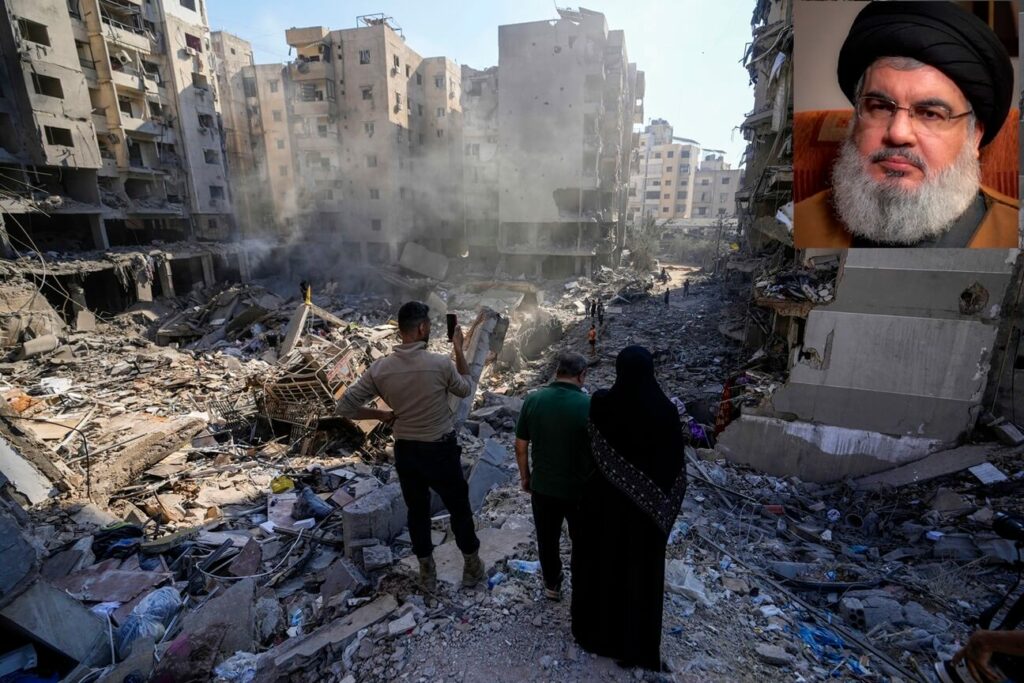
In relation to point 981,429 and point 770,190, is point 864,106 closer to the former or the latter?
point 981,429

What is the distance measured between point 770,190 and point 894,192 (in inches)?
339

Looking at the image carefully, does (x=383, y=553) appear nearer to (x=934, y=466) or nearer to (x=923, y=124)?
(x=923, y=124)

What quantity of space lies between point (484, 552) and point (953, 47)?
14.4ft

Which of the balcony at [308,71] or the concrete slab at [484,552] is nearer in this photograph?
the concrete slab at [484,552]

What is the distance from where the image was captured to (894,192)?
8.04 ft

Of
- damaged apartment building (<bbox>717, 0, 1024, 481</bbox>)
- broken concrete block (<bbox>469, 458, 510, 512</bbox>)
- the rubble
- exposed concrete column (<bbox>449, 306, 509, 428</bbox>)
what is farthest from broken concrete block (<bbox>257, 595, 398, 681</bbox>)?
damaged apartment building (<bbox>717, 0, 1024, 481</bbox>)

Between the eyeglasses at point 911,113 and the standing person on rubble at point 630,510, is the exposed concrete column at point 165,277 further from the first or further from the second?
the eyeglasses at point 911,113

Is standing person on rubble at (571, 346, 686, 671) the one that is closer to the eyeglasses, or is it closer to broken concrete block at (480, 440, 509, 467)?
the eyeglasses

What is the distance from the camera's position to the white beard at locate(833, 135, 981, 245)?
2.35m

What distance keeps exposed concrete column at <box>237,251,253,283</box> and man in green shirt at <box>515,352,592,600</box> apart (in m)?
32.3

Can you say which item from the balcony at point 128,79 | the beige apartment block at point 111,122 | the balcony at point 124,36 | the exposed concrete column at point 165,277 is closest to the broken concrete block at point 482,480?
the beige apartment block at point 111,122

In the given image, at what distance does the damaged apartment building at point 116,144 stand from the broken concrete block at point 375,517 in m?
19.8

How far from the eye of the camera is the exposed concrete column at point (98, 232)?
2261 centimetres

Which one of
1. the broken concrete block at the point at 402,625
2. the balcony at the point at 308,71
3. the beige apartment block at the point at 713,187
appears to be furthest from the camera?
the beige apartment block at the point at 713,187
